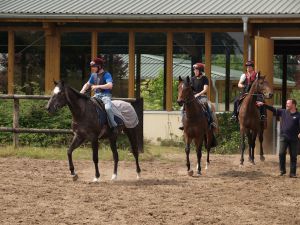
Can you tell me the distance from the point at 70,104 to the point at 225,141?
6950 mm

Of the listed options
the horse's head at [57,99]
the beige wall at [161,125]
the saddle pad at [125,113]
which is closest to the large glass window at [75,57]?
the beige wall at [161,125]

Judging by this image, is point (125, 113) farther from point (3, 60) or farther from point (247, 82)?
point (3, 60)

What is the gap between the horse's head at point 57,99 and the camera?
13094mm

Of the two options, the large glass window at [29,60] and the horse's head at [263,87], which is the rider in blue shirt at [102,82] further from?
the large glass window at [29,60]

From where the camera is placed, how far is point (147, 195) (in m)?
11.6

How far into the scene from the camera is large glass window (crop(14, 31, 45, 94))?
2156 centimetres

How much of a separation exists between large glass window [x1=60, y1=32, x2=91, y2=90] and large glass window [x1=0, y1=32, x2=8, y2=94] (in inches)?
65.0

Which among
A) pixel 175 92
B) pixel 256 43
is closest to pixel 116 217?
pixel 256 43

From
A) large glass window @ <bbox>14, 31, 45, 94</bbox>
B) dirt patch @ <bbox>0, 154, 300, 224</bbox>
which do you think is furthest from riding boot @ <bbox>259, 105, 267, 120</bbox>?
large glass window @ <bbox>14, 31, 45, 94</bbox>

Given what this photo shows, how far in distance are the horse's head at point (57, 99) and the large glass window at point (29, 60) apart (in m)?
8.37

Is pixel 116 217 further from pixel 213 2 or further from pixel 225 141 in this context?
pixel 213 2

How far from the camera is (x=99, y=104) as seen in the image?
13.7m

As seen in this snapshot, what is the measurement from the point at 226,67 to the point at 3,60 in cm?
627

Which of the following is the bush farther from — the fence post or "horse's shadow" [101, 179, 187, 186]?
"horse's shadow" [101, 179, 187, 186]
